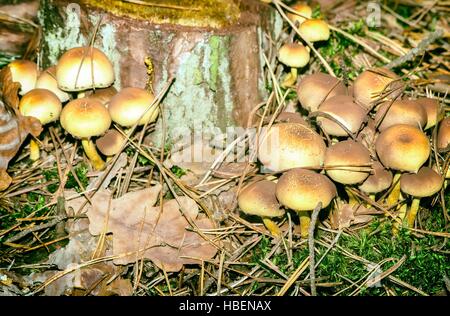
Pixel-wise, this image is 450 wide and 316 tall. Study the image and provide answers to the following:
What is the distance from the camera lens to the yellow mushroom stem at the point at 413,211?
2494 millimetres

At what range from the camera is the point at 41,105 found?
2738 mm

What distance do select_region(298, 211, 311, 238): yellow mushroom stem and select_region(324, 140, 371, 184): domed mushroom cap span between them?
9.9 inches

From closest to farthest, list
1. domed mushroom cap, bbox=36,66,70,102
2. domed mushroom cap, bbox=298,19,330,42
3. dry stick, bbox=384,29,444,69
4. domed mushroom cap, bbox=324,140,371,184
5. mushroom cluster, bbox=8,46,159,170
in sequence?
1. domed mushroom cap, bbox=324,140,371,184
2. mushroom cluster, bbox=8,46,159,170
3. domed mushroom cap, bbox=36,66,70,102
4. dry stick, bbox=384,29,444,69
5. domed mushroom cap, bbox=298,19,330,42

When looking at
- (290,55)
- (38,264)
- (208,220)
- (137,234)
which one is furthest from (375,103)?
(38,264)

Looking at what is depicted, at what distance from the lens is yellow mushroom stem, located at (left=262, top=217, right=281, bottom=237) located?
8.23 ft

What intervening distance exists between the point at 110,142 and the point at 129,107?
273 millimetres

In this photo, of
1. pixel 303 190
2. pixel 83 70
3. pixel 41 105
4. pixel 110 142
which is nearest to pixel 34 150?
pixel 41 105

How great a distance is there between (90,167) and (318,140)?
4.95 feet

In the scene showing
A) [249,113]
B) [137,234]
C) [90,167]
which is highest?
[249,113]

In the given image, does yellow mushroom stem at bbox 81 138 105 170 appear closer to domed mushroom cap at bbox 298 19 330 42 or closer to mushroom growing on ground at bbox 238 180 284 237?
mushroom growing on ground at bbox 238 180 284 237

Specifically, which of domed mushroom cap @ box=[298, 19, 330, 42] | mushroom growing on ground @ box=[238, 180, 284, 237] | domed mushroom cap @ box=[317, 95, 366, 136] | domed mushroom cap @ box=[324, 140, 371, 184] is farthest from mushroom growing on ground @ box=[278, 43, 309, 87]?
mushroom growing on ground @ box=[238, 180, 284, 237]

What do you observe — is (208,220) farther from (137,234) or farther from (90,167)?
(90,167)

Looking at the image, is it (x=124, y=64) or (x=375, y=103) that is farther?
(x=124, y=64)

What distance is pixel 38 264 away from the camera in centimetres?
249
